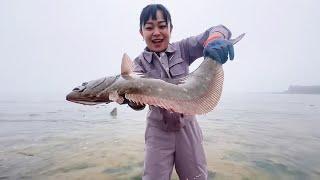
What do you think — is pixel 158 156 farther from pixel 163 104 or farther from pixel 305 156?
pixel 305 156

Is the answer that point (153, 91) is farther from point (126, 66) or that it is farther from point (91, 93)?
point (91, 93)

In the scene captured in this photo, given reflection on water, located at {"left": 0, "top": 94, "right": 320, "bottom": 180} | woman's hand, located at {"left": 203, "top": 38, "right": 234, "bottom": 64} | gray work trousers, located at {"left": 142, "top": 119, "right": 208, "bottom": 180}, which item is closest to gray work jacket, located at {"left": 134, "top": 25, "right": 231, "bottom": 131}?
gray work trousers, located at {"left": 142, "top": 119, "right": 208, "bottom": 180}

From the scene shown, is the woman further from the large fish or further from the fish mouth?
the fish mouth

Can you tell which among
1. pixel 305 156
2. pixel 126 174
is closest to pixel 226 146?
pixel 305 156

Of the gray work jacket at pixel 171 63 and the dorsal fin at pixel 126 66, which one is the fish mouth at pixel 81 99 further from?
the gray work jacket at pixel 171 63

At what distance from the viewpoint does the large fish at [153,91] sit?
2.87 m

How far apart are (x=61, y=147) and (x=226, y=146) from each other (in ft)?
16.8

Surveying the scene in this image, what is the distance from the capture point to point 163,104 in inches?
116

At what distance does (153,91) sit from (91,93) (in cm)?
58

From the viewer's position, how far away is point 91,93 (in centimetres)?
284

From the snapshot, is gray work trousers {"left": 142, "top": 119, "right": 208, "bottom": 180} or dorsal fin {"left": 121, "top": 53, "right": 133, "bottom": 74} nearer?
dorsal fin {"left": 121, "top": 53, "right": 133, "bottom": 74}

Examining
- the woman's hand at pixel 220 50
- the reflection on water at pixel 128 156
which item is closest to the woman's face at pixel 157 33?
the woman's hand at pixel 220 50

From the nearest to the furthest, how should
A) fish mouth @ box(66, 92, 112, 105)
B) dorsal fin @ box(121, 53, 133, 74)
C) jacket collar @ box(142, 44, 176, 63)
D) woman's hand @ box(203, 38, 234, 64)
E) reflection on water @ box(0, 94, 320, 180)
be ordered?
fish mouth @ box(66, 92, 112, 105)
dorsal fin @ box(121, 53, 133, 74)
woman's hand @ box(203, 38, 234, 64)
jacket collar @ box(142, 44, 176, 63)
reflection on water @ box(0, 94, 320, 180)

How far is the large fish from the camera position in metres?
2.87
